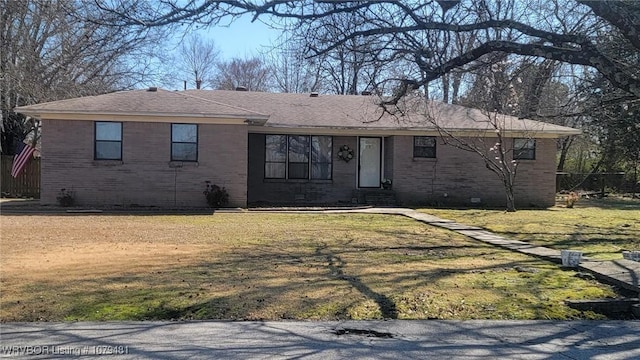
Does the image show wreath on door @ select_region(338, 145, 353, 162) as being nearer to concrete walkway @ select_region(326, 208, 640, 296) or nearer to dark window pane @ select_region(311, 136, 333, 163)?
dark window pane @ select_region(311, 136, 333, 163)

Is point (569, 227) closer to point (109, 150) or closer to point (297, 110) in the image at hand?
point (297, 110)

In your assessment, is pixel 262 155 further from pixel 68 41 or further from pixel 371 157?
pixel 68 41

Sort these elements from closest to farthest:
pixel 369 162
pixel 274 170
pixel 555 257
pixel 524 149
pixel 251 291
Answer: pixel 251 291 → pixel 555 257 → pixel 274 170 → pixel 524 149 → pixel 369 162

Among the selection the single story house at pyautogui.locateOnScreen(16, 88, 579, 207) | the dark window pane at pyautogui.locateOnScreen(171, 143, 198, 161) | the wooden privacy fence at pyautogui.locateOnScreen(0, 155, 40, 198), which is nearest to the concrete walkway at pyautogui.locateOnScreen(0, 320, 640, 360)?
the single story house at pyautogui.locateOnScreen(16, 88, 579, 207)

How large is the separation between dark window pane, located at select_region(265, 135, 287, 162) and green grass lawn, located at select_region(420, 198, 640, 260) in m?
6.04

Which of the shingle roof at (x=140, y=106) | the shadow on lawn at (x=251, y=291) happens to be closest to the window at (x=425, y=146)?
the shingle roof at (x=140, y=106)

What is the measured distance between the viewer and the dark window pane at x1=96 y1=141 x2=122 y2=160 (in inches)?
719

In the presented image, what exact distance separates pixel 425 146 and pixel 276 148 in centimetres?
587

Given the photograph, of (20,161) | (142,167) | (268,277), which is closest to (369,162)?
(142,167)

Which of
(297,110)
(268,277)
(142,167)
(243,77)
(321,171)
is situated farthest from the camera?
(243,77)

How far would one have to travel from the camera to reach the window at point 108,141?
18.2m

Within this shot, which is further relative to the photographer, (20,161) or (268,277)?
(20,161)

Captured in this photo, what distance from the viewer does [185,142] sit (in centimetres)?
1856

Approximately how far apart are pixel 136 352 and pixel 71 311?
1.68 meters
